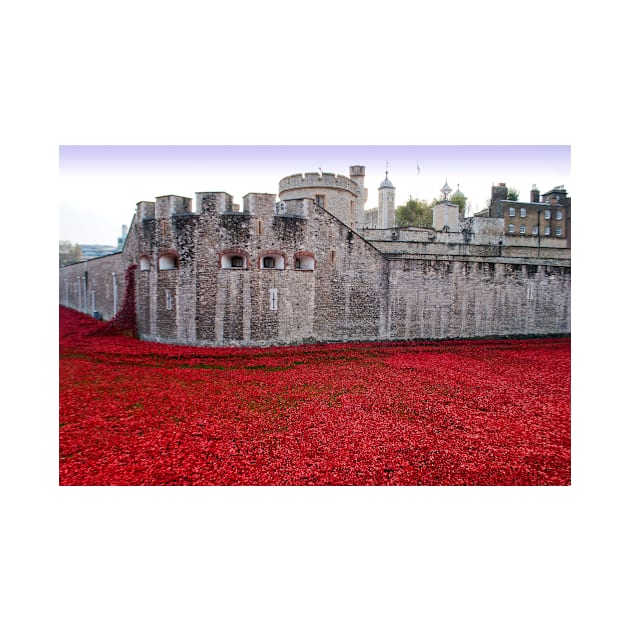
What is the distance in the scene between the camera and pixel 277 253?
470 inches

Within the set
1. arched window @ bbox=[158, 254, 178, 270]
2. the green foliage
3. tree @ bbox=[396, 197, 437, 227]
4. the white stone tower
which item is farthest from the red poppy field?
tree @ bbox=[396, 197, 437, 227]

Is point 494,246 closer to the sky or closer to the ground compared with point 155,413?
closer to the sky

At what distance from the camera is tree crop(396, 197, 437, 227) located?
33.4 meters

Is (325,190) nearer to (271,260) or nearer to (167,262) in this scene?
(271,260)

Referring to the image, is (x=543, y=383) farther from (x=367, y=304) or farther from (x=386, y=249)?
(x=386, y=249)

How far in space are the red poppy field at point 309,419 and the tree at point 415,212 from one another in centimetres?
2527

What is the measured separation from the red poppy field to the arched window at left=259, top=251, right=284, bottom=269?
3277mm

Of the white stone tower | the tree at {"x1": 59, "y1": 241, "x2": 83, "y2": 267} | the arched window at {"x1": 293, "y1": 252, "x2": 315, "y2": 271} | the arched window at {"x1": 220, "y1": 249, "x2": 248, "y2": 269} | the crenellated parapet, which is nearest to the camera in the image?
the tree at {"x1": 59, "y1": 241, "x2": 83, "y2": 267}

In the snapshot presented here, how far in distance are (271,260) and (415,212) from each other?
26573mm

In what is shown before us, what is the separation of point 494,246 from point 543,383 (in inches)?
778

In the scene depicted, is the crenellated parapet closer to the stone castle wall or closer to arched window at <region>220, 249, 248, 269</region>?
the stone castle wall

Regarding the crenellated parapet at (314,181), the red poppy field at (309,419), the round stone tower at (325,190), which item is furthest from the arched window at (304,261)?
the crenellated parapet at (314,181)

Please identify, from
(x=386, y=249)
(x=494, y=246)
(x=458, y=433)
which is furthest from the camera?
(x=494, y=246)
